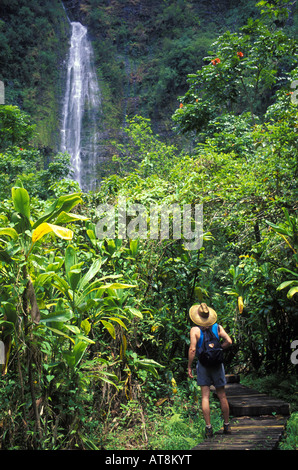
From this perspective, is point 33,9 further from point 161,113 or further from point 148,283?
point 148,283

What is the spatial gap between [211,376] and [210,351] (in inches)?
9.2

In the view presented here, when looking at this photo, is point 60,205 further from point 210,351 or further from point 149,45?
point 149,45

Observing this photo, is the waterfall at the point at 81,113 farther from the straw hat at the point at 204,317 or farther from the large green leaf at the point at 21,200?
the large green leaf at the point at 21,200

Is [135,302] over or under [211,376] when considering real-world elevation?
over

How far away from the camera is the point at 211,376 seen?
3.39m

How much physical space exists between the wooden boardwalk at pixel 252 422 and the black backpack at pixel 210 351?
59cm

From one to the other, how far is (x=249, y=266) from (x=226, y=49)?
6.54m

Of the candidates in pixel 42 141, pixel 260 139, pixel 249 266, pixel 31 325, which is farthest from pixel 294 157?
pixel 42 141

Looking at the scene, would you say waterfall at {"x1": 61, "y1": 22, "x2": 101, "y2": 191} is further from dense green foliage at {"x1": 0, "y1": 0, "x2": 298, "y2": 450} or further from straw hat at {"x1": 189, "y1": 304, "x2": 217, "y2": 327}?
straw hat at {"x1": 189, "y1": 304, "x2": 217, "y2": 327}

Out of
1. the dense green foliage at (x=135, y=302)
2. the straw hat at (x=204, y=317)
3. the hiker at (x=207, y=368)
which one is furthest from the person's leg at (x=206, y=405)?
the straw hat at (x=204, y=317)

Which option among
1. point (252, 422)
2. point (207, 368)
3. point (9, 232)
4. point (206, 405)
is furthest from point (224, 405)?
point (9, 232)

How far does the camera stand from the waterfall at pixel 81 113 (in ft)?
73.2

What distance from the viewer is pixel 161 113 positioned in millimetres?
24172

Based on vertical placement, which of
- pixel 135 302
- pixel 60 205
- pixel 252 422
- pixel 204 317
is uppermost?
pixel 60 205
